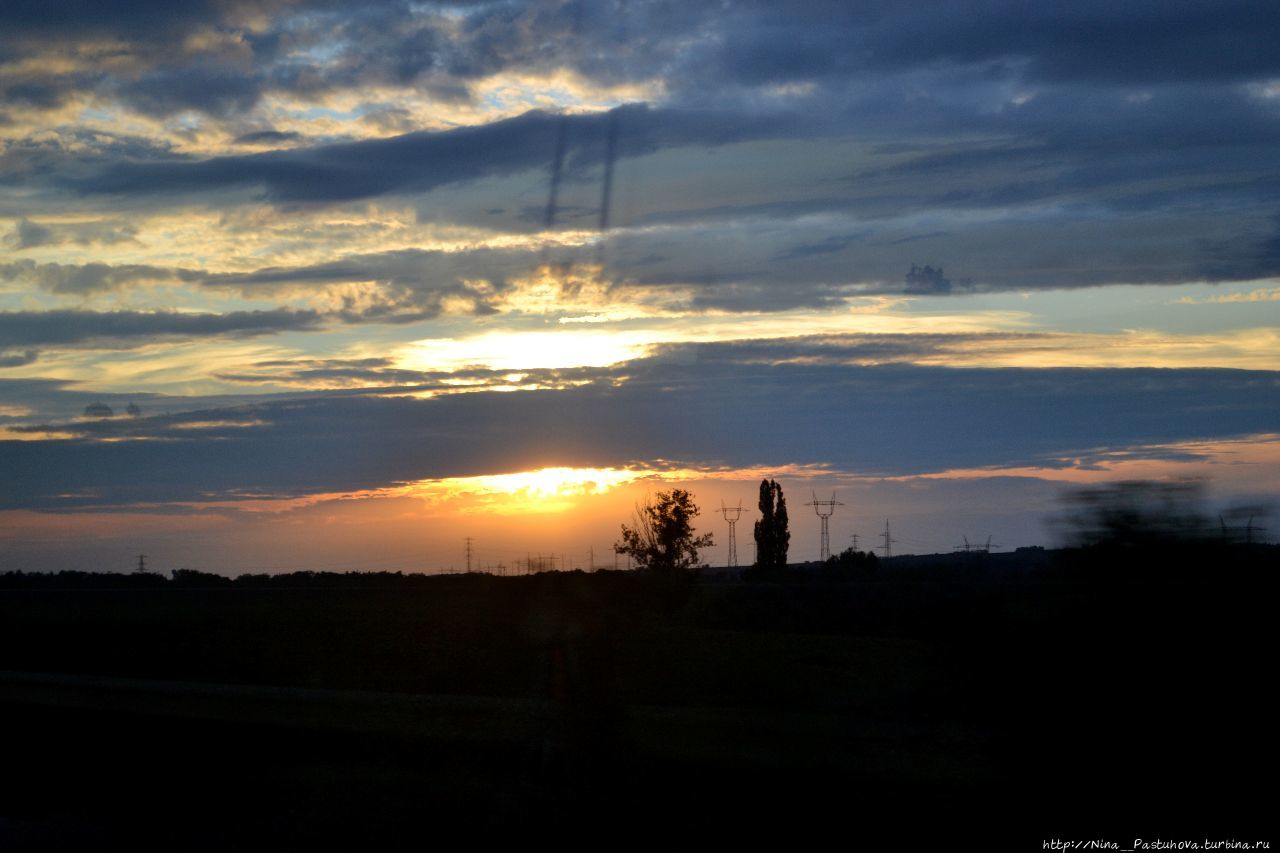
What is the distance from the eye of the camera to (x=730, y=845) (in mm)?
7855

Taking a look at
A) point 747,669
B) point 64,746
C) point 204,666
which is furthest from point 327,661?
point 64,746

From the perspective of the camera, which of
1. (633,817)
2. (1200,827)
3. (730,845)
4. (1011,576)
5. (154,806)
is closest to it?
(1200,827)

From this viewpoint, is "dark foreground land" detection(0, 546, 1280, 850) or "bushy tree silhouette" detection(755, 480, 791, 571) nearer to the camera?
Result: "dark foreground land" detection(0, 546, 1280, 850)

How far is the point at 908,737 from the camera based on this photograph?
8258 mm

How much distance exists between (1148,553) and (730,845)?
3.31 m

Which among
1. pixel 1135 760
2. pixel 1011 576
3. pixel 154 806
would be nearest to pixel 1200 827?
pixel 1135 760

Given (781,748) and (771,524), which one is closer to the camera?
(781,748)

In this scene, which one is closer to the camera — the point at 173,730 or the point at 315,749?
the point at 315,749

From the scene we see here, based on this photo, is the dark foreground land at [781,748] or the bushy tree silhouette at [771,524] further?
the bushy tree silhouette at [771,524]

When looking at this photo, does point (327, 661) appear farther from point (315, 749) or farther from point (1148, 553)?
point (1148, 553)

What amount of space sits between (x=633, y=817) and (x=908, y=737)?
76.8 inches

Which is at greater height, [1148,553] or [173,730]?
[1148,553]

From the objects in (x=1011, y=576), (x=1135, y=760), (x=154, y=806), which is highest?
(x=1011, y=576)

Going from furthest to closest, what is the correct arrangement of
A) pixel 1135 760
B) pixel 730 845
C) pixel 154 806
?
1. pixel 154 806
2. pixel 730 845
3. pixel 1135 760
